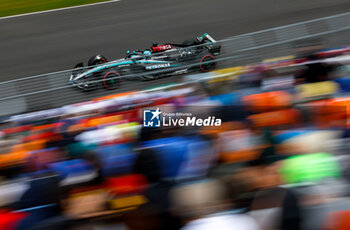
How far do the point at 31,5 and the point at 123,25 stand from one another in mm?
3536

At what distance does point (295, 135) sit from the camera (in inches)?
121

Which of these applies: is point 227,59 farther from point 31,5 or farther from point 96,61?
point 31,5

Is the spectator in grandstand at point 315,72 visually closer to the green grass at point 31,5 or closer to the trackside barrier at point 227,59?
the trackside barrier at point 227,59

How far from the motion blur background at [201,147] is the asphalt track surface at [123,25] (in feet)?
12.2

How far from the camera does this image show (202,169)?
112 inches

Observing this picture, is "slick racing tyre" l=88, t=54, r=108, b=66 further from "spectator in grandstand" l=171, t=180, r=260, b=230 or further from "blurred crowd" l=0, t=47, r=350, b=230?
"spectator in grandstand" l=171, t=180, r=260, b=230

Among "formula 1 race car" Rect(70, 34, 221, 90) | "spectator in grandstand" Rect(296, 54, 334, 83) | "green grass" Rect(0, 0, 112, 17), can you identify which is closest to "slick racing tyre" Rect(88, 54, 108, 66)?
"formula 1 race car" Rect(70, 34, 221, 90)

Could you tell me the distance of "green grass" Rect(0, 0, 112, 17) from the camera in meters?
11.5

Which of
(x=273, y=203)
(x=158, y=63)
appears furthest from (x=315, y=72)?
(x=158, y=63)

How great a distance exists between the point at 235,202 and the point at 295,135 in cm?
96

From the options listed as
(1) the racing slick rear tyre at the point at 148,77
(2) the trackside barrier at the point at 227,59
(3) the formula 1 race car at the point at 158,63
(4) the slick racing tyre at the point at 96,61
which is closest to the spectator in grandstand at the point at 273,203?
(2) the trackside barrier at the point at 227,59

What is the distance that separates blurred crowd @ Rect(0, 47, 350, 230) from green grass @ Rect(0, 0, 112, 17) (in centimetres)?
848

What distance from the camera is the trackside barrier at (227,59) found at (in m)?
5.42

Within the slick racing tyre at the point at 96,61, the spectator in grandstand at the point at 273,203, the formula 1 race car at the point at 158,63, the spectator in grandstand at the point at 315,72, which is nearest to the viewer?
the spectator in grandstand at the point at 273,203
